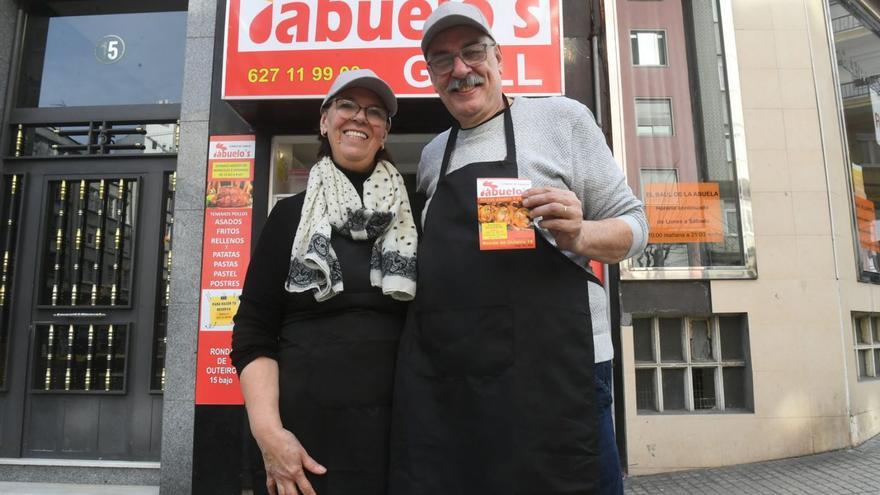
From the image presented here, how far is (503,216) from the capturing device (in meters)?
1.31

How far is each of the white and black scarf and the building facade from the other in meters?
3.07

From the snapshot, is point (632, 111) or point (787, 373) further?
point (632, 111)

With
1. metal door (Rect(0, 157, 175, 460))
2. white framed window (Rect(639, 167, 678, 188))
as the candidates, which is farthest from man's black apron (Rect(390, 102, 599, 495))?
metal door (Rect(0, 157, 175, 460))

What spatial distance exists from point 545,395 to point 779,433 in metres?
5.03

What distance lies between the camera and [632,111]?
556 cm

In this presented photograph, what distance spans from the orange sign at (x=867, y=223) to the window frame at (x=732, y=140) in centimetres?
179

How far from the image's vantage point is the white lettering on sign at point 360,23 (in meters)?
4.64

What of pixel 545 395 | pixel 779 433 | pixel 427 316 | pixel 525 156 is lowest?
pixel 779 433

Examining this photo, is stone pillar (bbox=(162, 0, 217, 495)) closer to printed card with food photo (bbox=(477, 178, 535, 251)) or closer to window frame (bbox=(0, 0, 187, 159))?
window frame (bbox=(0, 0, 187, 159))

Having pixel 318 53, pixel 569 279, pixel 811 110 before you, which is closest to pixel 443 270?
pixel 569 279

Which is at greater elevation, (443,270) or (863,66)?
(863,66)

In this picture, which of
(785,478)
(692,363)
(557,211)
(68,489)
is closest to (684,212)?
(692,363)

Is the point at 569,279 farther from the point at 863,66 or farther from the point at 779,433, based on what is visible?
the point at 863,66

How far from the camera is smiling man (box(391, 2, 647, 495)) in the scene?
4.32 ft
